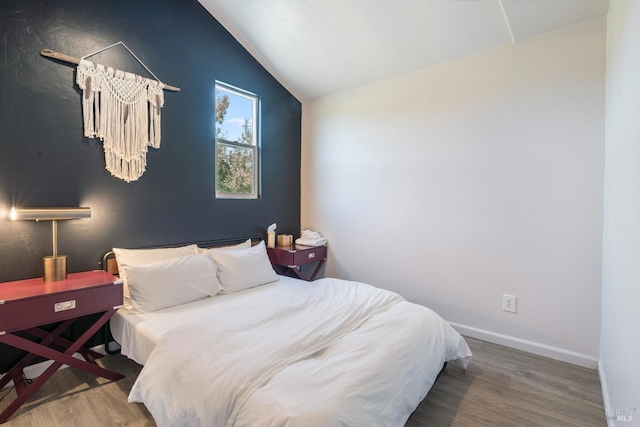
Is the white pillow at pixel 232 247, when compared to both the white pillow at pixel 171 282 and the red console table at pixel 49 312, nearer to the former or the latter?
the white pillow at pixel 171 282

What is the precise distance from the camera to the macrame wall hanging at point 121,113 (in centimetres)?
243

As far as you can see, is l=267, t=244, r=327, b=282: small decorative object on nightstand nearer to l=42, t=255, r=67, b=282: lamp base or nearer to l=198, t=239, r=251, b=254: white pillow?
l=198, t=239, r=251, b=254: white pillow

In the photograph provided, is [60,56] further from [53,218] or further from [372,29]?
[372,29]

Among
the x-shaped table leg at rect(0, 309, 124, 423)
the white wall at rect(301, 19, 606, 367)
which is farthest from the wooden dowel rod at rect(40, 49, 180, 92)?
the white wall at rect(301, 19, 606, 367)

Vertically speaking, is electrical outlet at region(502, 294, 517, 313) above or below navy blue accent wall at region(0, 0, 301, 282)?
below

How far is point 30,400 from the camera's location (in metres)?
2.00

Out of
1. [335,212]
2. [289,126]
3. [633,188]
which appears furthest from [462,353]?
[289,126]

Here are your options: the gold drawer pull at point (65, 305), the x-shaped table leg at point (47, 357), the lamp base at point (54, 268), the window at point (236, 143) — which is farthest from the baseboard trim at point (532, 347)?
the lamp base at point (54, 268)

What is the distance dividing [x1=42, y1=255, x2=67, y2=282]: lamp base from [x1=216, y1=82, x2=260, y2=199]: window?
145 cm

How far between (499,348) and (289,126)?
3258mm

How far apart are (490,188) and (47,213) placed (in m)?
3.38

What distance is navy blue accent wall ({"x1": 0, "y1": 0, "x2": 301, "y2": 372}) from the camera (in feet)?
7.09

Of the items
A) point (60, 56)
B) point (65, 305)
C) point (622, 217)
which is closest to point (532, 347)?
point (622, 217)

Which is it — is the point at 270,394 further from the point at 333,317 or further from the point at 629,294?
the point at 629,294
